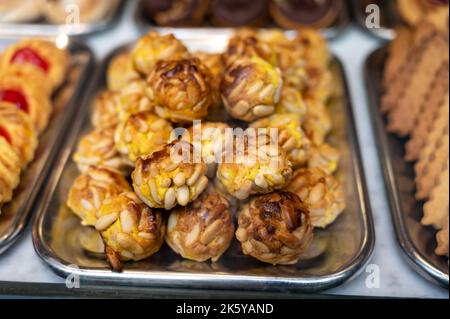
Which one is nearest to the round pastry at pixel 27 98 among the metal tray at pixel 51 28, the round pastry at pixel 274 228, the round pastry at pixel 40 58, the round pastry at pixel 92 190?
the round pastry at pixel 40 58

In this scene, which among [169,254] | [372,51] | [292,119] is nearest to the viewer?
[169,254]

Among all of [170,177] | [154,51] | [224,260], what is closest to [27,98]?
[154,51]

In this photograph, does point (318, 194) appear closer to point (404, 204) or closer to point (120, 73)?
point (404, 204)

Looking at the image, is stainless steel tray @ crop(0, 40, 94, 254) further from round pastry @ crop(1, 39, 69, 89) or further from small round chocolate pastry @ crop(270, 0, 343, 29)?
small round chocolate pastry @ crop(270, 0, 343, 29)
